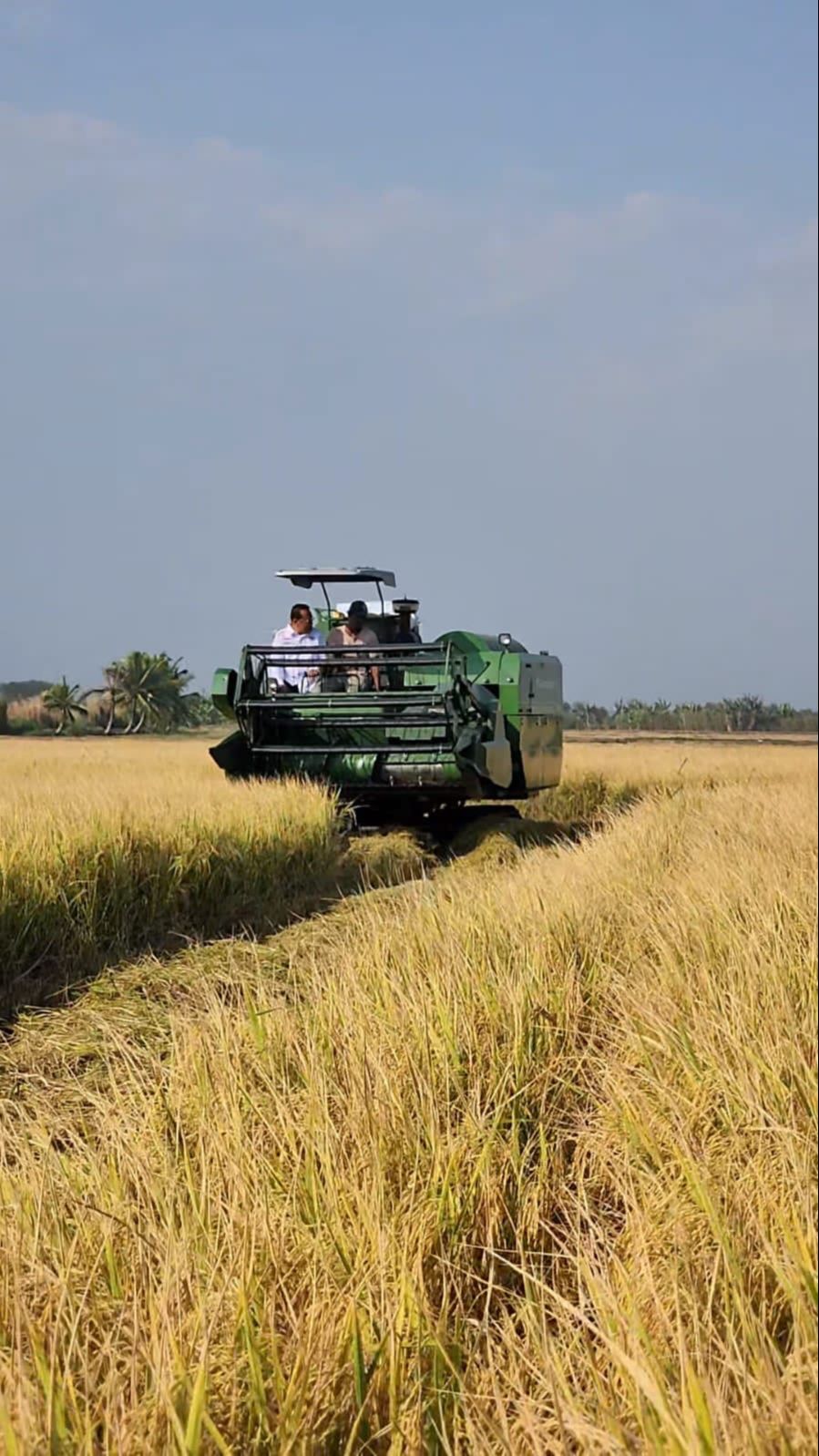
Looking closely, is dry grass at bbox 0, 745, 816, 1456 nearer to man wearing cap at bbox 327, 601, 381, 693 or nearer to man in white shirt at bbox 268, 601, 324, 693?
man in white shirt at bbox 268, 601, 324, 693

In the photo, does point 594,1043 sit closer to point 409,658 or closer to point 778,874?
point 778,874

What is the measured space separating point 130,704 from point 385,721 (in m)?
4.20

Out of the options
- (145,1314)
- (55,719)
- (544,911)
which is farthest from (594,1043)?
(55,719)

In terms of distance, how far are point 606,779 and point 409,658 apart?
712cm

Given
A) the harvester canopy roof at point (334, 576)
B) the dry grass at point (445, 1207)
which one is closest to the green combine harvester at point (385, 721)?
the harvester canopy roof at point (334, 576)

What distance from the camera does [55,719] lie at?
13.2m

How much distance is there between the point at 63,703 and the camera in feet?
42.8

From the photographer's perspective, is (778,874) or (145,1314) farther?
(778,874)

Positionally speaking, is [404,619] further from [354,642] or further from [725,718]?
[725,718]

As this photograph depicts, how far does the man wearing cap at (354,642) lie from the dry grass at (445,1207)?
696cm

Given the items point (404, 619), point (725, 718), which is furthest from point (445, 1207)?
point (404, 619)

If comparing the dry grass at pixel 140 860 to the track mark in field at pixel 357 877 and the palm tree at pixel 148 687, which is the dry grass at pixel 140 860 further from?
the palm tree at pixel 148 687

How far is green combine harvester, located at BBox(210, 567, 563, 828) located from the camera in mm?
11594

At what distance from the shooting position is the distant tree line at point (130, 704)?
12938mm
